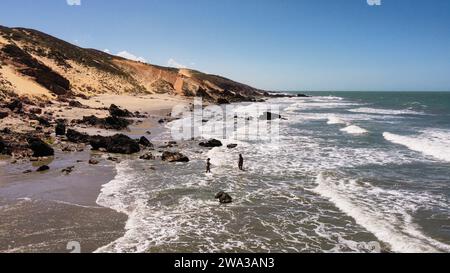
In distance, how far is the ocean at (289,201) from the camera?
1257 cm

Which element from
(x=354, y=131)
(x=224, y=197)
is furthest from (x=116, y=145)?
(x=354, y=131)

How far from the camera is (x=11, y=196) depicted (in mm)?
15766

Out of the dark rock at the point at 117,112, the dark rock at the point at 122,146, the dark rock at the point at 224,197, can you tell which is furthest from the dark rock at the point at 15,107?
the dark rock at the point at 224,197

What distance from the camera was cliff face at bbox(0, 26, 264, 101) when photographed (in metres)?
49.2

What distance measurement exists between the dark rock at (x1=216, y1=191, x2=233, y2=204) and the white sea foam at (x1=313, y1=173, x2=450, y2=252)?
4413mm

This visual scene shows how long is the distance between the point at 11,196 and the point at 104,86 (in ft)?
191

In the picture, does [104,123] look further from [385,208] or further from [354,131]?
[385,208]

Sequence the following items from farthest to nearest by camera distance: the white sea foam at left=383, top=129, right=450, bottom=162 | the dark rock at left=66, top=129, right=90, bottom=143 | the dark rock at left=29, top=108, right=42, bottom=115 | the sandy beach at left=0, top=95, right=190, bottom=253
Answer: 1. the dark rock at left=29, top=108, right=42, bottom=115
2. the white sea foam at left=383, top=129, right=450, bottom=162
3. the dark rock at left=66, top=129, right=90, bottom=143
4. the sandy beach at left=0, top=95, right=190, bottom=253

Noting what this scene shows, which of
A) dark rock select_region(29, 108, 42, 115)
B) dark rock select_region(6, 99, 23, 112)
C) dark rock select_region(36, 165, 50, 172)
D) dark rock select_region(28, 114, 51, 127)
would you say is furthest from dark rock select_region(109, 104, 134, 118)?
dark rock select_region(36, 165, 50, 172)

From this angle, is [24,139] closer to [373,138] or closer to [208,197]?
[208,197]

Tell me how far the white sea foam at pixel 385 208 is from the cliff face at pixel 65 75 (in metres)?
34.9

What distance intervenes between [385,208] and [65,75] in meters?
59.9

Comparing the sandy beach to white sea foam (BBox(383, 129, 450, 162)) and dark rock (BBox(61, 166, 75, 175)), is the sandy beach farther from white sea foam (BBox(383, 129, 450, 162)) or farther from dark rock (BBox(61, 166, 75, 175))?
white sea foam (BBox(383, 129, 450, 162))
